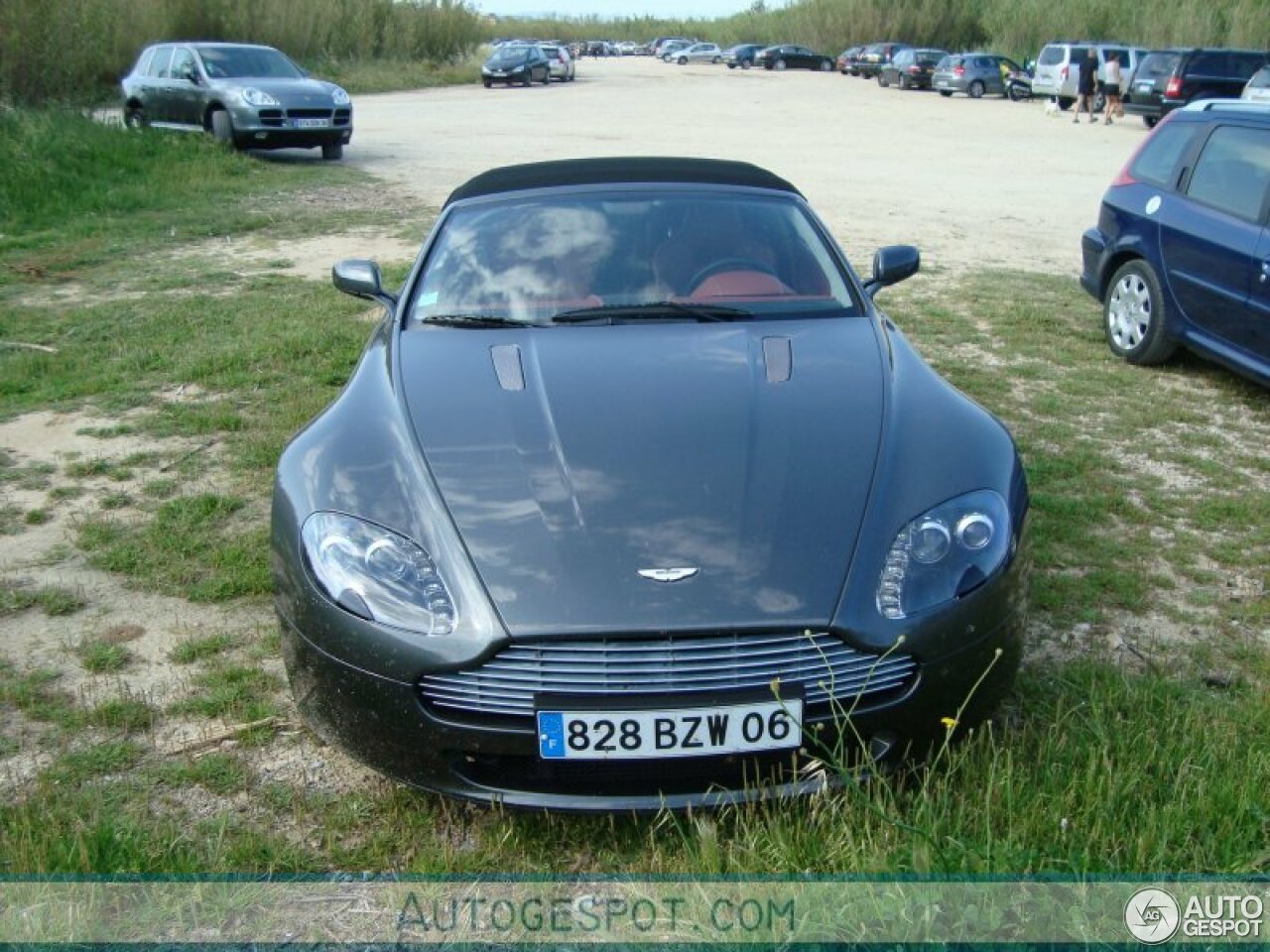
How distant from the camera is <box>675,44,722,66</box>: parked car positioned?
69.2 meters

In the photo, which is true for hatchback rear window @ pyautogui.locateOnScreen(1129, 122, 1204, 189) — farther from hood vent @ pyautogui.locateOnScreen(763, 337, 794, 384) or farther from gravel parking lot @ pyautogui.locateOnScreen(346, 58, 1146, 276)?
hood vent @ pyautogui.locateOnScreen(763, 337, 794, 384)

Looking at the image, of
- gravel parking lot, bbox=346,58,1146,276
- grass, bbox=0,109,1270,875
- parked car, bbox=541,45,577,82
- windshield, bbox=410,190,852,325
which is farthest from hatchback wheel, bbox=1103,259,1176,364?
parked car, bbox=541,45,577,82

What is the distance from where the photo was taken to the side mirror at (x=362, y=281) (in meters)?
4.58

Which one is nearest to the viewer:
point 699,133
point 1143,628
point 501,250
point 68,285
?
point 1143,628

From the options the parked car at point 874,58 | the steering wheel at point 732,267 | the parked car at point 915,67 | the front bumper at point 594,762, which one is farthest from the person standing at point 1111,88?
the front bumper at point 594,762

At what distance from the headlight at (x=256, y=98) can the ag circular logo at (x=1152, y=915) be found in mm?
16385

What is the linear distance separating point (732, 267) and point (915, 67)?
42882mm

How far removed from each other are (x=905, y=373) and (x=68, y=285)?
754 cm

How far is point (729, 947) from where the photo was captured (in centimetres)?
234

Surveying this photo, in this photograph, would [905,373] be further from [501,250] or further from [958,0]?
[958,0]


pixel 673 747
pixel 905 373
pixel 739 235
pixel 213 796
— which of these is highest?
pixel 739 235

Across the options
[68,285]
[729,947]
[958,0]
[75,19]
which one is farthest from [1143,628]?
[958,0]

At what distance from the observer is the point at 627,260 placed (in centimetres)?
429

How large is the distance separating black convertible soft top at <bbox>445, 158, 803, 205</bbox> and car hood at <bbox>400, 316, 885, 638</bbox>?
951 millimetres
